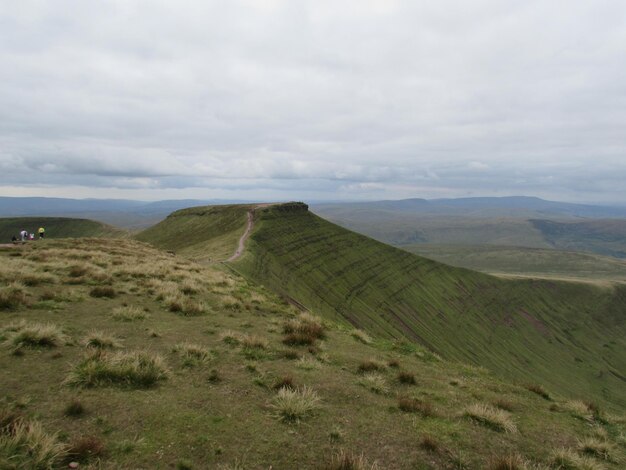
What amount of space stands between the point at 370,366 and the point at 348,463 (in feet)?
23.6

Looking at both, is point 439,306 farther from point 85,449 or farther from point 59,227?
point 59,227

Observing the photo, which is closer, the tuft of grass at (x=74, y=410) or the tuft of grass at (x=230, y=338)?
the tuft of grass at (x=74, y=410)

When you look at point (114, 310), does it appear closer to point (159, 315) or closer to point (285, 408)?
point (159, 315)

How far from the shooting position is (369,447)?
28.3 ft

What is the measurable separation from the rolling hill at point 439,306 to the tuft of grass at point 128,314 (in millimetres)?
31074

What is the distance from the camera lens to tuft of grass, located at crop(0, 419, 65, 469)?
20.9 feet

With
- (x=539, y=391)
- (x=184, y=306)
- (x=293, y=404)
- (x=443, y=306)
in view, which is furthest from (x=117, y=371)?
(x=443, y=306)

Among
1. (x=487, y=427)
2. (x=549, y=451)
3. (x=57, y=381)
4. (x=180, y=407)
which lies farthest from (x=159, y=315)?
(x=549, y=451)

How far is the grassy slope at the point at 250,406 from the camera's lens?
307 inches

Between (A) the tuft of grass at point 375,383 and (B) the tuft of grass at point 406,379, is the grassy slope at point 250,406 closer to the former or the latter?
(A) the tuft of grass at point 375,383

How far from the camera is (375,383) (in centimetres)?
1243

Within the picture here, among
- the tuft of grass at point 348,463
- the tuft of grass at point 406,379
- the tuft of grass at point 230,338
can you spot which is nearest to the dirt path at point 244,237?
the tuft of grass at point 230,338

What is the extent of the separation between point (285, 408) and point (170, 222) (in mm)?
136491

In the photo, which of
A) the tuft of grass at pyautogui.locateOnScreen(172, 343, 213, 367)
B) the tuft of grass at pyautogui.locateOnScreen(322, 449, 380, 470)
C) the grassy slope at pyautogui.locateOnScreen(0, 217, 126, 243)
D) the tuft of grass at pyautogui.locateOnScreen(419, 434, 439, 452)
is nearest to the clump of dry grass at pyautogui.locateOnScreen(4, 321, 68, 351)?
the tuft of grass at pyautogui.locateOnScreen(172, 343, 213, 367)
